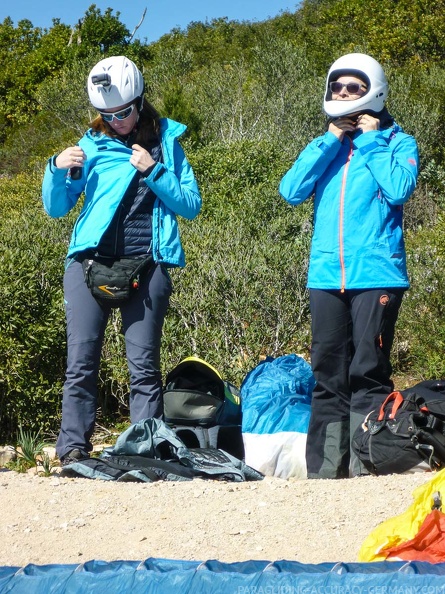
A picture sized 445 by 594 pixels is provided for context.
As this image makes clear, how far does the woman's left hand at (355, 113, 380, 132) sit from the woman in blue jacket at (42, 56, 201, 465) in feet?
2.68

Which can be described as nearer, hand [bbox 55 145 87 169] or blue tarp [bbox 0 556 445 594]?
blue tarp [bbox 0 556 445 594]

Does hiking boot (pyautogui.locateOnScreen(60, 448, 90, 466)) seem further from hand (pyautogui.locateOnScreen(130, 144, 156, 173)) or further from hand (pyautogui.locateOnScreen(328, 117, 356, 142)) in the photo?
hand (pyautogui.locateOnScreen(328, 117, 356, 142))

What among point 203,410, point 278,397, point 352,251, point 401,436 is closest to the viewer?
point 401,436

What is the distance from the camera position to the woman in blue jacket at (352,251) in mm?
4152

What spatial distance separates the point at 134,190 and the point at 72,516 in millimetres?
1597

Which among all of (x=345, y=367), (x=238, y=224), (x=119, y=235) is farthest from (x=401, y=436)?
(x=238, y=224)

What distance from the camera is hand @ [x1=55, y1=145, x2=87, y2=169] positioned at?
428 cm

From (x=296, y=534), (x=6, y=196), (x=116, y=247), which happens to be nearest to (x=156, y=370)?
(x=116, y=247)

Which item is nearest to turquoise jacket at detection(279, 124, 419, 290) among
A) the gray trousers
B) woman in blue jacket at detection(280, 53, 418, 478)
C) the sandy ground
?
woman in blue jacket at detection(280, 53, 418, 478)

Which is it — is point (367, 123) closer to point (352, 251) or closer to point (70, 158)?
point (352, 251)

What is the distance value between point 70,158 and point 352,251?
1.33m

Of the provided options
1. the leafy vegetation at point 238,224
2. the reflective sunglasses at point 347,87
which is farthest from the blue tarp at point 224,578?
the leafy vegetation at point 238,224

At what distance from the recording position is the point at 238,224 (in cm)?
768

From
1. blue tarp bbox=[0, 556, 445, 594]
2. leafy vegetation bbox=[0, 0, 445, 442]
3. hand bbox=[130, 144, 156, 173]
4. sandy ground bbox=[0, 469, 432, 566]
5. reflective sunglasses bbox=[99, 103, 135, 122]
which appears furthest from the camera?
leafy vegetation bbox=[0, 0, 445, 442]
